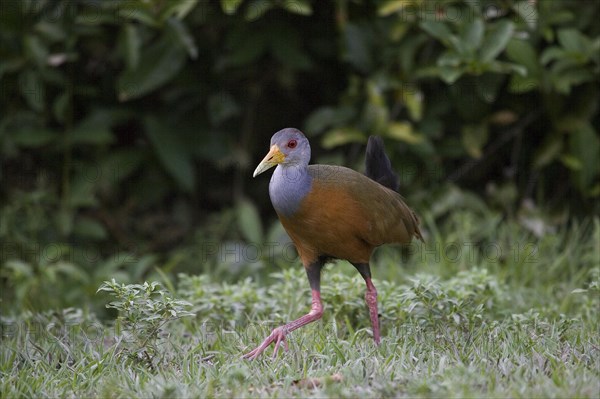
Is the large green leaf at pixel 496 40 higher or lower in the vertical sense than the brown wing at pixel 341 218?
higher

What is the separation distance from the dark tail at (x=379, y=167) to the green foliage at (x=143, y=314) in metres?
1.62

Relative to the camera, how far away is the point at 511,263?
20.9 ft

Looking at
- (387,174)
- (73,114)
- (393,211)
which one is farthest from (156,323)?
(73,114)

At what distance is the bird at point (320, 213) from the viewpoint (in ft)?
14.9

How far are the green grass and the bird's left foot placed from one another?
5 centimetres

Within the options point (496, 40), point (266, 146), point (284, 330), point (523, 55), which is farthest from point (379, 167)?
point (266, 146)

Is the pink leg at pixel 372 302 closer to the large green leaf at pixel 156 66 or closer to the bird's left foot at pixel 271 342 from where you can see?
A: the bird's left foot at pixel 271 342

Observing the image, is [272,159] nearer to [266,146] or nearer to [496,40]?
[496,40]

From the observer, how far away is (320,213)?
456cm

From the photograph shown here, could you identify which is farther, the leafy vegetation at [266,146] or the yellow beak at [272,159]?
the leafy vegetation at [266,146]

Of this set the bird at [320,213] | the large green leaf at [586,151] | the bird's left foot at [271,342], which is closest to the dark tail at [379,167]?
the bird at [320,213]

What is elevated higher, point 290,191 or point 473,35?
point 473,35

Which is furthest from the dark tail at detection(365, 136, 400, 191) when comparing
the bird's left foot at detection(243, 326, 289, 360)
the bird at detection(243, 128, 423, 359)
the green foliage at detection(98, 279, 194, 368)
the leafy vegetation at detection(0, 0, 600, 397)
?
the green foliage at detection(98, 279, 194, 368)

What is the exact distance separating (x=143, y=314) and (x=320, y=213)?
40.9 inches
